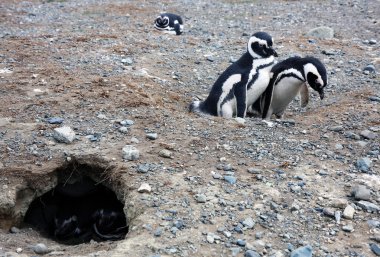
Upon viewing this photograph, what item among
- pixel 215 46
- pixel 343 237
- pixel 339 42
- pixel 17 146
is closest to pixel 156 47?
pixel 215 46

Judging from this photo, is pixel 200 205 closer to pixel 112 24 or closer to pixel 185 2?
pixel 112 24

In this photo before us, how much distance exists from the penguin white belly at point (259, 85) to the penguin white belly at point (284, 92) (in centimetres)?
12

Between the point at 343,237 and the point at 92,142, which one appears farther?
the point at 92,142

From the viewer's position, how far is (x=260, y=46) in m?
3.89

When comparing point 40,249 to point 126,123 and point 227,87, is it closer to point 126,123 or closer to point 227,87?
point 126,123

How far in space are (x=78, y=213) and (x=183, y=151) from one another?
892mm

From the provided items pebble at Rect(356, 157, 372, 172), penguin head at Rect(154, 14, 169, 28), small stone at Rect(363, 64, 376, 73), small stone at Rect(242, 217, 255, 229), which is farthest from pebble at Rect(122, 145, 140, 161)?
penguin head at Rect(154, 14, 169, 28)

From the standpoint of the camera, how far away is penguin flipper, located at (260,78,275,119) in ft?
13.1

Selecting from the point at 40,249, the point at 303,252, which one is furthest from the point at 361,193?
the point at 40,249

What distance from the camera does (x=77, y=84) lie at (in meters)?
3.97

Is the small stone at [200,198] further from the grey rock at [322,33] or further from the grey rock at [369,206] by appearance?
the grey rock at [322,33]

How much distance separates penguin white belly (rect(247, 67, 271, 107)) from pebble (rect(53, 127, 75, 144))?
4.79ft

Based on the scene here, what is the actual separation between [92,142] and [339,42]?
394 cm

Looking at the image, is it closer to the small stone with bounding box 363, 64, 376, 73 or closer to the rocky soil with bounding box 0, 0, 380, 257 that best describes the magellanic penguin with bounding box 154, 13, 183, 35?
the rocky soil with bounding box 0, 0, 380, 257
